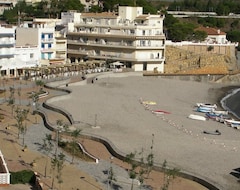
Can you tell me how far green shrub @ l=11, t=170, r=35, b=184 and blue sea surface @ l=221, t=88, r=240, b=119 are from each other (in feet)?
75.3

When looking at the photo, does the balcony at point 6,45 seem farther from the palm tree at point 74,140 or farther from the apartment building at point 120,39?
the palm tree at point 74,140

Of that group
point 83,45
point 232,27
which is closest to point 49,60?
point 83,45

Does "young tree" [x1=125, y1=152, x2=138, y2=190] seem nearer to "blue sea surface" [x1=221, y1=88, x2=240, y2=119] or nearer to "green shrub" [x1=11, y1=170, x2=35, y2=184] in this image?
"green shrub" [x1=11, y1=170, x2=35, y2=184]

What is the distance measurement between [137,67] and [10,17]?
28992 mm

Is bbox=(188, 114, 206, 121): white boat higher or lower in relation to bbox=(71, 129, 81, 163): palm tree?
lower

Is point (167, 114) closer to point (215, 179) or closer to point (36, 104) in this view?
point (36, 104)

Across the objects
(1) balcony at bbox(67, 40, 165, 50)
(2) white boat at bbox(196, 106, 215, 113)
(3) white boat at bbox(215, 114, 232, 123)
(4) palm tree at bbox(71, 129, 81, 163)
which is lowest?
(3) white boat at bbox(215, 114, 232, 123)

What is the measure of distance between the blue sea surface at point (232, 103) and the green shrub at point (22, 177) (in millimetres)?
22939

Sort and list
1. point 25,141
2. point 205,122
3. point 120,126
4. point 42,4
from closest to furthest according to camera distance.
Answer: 1. point 25,141
2. point 120,126
3. point 205,122
4. point 42,4

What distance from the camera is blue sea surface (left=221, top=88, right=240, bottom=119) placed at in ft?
138

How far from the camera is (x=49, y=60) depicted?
53188 mm

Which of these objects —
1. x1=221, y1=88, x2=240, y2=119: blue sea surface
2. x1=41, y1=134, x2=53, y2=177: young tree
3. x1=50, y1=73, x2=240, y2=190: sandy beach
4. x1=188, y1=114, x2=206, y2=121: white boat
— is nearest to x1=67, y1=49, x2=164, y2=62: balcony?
x1=50, y1=73, x2=240, y2=190: sandy beach

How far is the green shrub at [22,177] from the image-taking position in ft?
64.0

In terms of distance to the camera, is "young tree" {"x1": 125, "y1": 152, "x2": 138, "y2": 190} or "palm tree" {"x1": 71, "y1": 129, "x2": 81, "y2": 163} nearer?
"young tree" {"x1": 125, "y1": 152, "x2": 138, "y2": 190}
